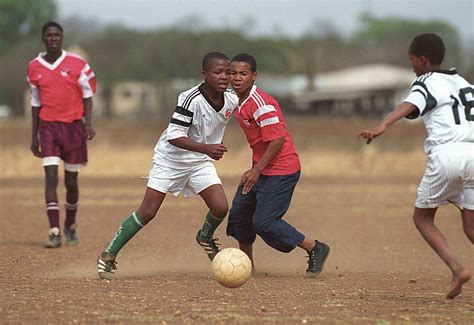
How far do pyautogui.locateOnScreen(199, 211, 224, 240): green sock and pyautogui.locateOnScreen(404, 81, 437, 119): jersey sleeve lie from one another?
258 cm

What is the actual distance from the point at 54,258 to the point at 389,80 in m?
55.1

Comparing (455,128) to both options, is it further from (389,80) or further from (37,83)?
(389,80)

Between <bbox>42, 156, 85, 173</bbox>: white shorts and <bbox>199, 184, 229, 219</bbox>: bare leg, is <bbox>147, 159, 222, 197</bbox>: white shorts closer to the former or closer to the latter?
<bbox>199, 184, 229, 219</bbox>: bare leg

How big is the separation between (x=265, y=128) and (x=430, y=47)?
173cm

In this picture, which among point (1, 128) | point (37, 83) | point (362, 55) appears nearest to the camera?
point (37, 83)

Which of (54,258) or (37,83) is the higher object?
(37,83)

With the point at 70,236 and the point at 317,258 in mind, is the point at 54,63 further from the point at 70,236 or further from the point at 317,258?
the point at 317,258

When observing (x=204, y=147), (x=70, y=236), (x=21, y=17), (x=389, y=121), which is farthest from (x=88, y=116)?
(x=21, y=17)

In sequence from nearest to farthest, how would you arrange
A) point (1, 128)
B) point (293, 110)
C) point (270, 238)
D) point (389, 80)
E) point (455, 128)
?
point (455, 128), point (270, 238), point (1, 128), point (293, 110), point (389, 80)

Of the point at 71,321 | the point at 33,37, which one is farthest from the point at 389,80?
the point at 71,321

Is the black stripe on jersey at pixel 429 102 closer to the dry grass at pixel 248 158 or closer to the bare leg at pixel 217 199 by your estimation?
the bare leg at pixel 217 199

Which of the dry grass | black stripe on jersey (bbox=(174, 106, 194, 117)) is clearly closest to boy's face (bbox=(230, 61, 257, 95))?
black stripe on jersey (bbox=(174, 106, 194, 117))

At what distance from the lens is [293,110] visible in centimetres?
5528

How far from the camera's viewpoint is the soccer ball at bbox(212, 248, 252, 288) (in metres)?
7.97
